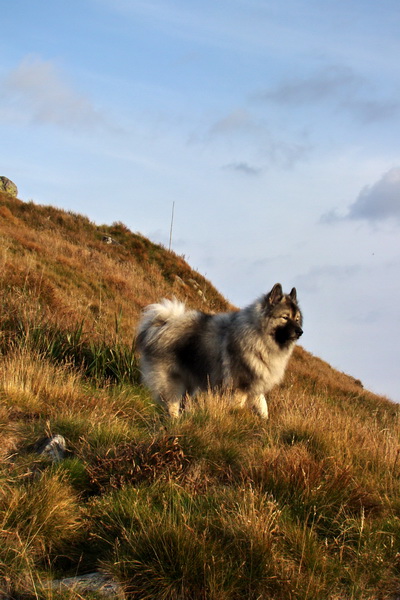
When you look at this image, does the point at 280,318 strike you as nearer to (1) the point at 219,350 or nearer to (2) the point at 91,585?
(1) the point at 219,350

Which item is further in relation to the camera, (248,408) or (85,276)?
(85,276)

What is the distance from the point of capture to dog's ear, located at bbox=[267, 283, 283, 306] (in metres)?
8.30

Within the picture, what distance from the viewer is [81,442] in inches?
204

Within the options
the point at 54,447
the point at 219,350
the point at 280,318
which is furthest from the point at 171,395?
the point at 54,447

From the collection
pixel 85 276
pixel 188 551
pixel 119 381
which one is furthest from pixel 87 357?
pixel 85 276

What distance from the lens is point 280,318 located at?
8.35 m

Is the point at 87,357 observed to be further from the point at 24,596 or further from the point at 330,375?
the point at 330,375

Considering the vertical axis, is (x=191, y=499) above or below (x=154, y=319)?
below

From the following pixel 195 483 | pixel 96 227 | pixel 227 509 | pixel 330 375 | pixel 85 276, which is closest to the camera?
pixel 227 509

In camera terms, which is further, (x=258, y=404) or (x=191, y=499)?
(x=258, y=404)

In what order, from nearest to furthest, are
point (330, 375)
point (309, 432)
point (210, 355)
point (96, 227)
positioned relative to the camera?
point (309, 432)
point (210, 355)
point (330, 375)
point (96, 227)

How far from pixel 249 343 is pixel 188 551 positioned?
4.88 m

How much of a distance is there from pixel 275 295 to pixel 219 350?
1.12 meters

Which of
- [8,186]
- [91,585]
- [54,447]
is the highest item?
[8,186]
